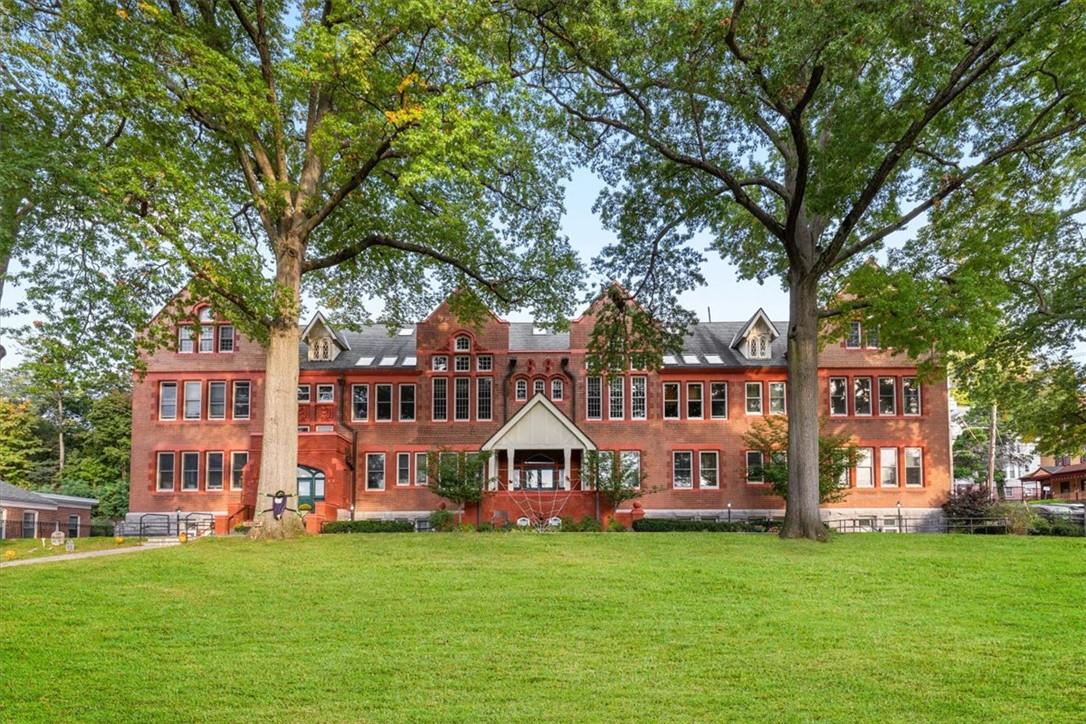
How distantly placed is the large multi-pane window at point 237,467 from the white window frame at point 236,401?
155cm

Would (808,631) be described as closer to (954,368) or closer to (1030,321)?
(1030,321)

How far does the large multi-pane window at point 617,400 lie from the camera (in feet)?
108

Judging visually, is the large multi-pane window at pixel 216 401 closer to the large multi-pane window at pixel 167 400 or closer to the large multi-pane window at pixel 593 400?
the large multi-pane window at pixel 167 400

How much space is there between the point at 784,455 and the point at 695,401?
4537mm

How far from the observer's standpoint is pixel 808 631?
8.12 m

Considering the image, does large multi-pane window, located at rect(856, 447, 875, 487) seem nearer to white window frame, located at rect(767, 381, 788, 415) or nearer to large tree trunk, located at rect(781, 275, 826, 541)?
white window frame, located at rect(767, 381, 788, 415)

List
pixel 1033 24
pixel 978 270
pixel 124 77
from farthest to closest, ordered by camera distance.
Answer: pixel 978 270
pixel 124 77
pixel 1033 24

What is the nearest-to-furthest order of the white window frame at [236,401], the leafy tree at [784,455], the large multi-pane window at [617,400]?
the leafy tree at [784,455] → the white window frame at [236,401] → the large multi-pane window at [617,400]

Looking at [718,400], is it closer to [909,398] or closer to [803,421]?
[909,398]

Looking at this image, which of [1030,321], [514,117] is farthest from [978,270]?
[514,117]

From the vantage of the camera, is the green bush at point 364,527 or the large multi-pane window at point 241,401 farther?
the large multi-pane window at point 241,401

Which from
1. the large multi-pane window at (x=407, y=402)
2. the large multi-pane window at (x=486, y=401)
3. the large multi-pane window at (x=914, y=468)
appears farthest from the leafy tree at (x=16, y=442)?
the large multi-pane window at (x=914, y=468)

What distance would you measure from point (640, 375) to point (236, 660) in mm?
27263

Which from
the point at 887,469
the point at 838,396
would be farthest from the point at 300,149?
the point at 887,469
